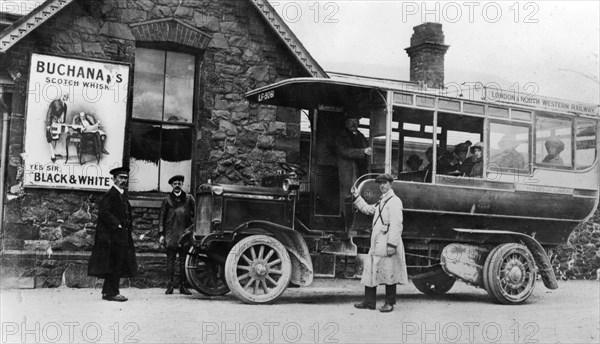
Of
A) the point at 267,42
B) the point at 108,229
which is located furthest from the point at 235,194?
the point at 267,42

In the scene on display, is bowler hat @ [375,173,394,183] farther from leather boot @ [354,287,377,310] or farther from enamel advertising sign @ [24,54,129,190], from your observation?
enamel advertising sign @ [24,54,129,190]

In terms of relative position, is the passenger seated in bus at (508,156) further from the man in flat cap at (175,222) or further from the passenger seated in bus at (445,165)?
the man in flat cap at (175,222)

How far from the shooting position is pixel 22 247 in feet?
37.1

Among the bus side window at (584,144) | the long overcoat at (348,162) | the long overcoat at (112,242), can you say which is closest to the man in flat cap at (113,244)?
the long overcoat at (112,242)

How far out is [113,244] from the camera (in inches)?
389

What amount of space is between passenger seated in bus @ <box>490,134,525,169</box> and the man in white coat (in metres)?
2.28

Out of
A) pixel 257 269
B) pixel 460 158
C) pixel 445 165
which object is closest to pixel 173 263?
pixel 257 269

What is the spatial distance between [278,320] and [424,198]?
131 inches

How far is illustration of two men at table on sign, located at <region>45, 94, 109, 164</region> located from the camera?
1160cm

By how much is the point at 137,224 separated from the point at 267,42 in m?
4.08

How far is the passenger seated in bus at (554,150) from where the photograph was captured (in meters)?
11.5

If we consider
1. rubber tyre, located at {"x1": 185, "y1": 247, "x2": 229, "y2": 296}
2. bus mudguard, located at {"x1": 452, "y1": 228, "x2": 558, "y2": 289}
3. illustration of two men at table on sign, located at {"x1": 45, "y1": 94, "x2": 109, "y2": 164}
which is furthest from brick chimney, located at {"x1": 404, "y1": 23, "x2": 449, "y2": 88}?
rubber tyre, located at {"x1": 185, "y1": 247, "x2": 229, "y2": 296}

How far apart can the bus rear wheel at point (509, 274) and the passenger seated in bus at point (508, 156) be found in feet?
4.06

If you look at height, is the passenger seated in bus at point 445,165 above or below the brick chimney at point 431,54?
below
